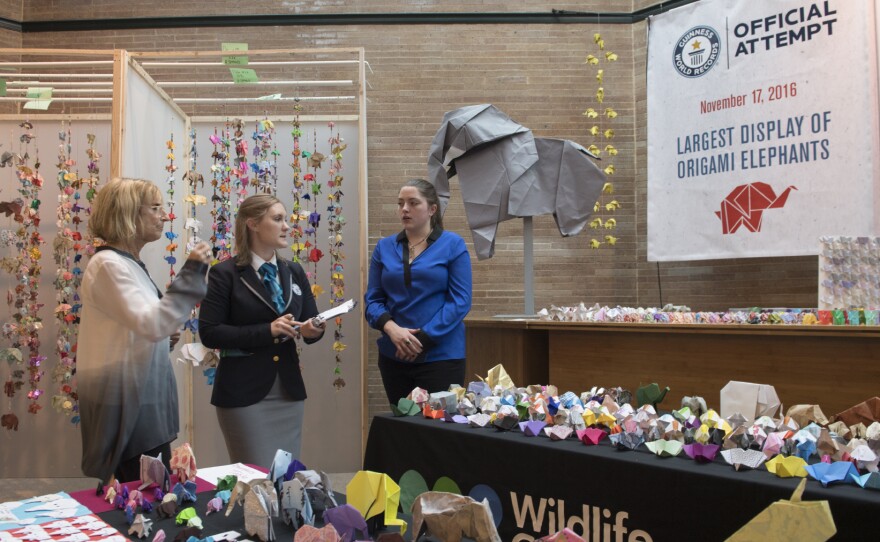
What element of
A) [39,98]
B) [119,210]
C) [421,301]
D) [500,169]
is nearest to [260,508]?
[119,210]

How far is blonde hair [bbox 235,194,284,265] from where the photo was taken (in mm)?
2939

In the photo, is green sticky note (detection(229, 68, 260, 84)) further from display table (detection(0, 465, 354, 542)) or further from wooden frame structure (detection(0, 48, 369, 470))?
display table (detection(0, 465, 354, 542))

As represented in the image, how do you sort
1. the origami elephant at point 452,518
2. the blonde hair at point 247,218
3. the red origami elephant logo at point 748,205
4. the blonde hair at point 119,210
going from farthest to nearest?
the red origami elephant logo at point 748,205, the blonde hair at point 247,218, the blonde hair at point 119,210, the origami elephant at point 452,518

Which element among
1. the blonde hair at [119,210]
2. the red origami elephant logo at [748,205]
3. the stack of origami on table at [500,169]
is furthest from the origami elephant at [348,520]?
the red origami elephant logo at [748,205]

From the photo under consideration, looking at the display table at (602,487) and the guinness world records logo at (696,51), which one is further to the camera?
the guinness world records logo at (696,51)

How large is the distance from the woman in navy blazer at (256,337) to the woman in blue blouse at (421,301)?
1.46 ft

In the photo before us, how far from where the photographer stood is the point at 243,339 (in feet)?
9.19

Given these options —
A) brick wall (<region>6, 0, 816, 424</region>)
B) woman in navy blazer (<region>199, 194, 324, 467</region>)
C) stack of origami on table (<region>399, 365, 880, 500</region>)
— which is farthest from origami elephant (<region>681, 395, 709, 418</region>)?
brick wall (<region>6, 0, 816, 424</region>)

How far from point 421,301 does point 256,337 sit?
767 millimetres

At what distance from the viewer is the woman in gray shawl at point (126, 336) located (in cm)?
199

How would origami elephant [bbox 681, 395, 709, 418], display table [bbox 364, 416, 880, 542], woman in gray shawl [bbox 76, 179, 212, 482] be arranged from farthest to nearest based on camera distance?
woman in gray shawl [bbox 76, 179, 212, 482] < origami elephant [bbox 681, 395, 709, 418] < display table [bbox 364, 416, 880, 542]

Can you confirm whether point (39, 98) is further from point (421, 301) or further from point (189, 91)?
point (421, 301)

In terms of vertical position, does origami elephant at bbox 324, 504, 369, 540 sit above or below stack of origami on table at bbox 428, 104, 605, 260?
below

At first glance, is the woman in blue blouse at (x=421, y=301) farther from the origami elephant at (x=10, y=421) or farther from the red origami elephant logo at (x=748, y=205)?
the origami elephant at (x=10, y=421)
